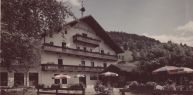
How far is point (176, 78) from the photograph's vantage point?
35.0 meters

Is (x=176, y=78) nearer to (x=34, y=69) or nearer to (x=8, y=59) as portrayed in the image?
(x=34, y=69)

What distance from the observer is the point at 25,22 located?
51.3ft

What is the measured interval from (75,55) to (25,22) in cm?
2934

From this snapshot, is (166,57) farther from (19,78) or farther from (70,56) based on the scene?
(19,78)

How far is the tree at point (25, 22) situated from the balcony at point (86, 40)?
26.2 m

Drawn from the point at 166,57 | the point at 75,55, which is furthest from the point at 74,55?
the point at 166,57

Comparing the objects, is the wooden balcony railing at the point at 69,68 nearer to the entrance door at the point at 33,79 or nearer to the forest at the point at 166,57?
the entrance door at the point at 33,79

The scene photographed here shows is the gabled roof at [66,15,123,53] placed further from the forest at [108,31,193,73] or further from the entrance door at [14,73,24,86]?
the forest at [108,31,193,73]

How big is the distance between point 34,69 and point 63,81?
19.0 ft

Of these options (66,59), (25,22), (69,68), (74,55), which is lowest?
(69,68)

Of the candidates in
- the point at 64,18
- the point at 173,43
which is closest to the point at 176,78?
the point at 173,43

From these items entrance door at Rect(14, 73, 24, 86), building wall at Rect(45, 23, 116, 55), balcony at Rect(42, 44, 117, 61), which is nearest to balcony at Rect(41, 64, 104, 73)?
balcony at Rect(42, 44, 117, 61)

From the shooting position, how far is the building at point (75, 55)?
3875 centimetres

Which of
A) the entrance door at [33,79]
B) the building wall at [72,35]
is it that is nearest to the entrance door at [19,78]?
the entrance door at [33,79]
